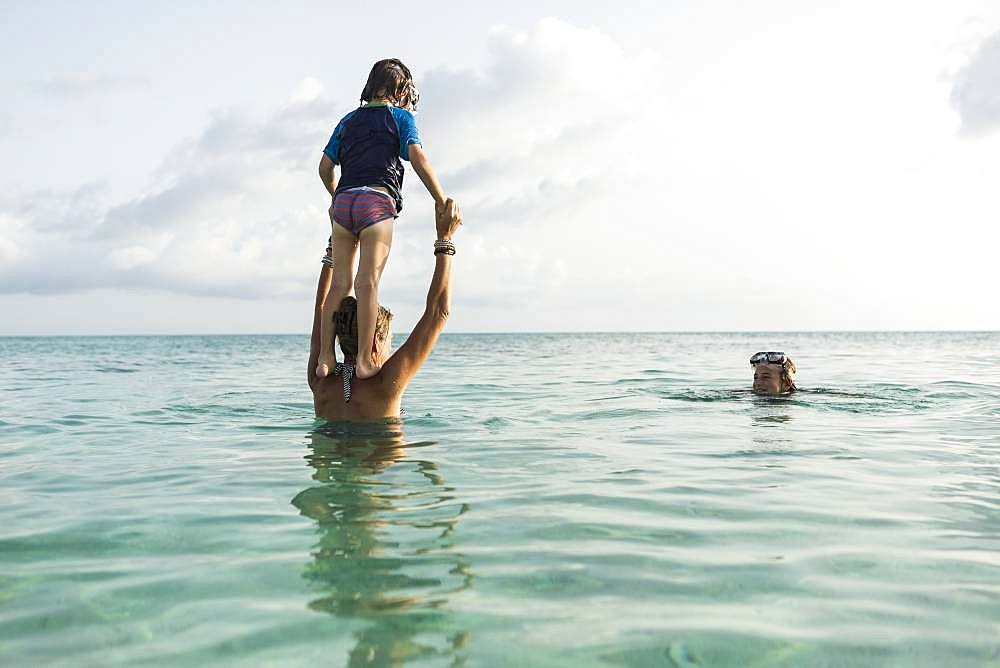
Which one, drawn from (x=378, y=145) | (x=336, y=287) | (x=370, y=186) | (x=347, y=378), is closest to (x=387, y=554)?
(x=347, y=378)

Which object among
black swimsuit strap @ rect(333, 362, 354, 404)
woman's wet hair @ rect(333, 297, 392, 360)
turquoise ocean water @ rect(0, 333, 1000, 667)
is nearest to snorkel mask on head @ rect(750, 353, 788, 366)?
turquoise ocean water @ rect(0, 333, 1000, 667)

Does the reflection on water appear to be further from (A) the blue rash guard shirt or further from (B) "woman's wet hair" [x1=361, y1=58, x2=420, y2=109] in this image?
(B) "woman's wet hair" [x1=361, y1=58, x2=420, y2=109]

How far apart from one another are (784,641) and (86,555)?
303 cm

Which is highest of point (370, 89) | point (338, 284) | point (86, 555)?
point (370, 89)

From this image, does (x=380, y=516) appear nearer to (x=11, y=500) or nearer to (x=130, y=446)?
(x=11, y=500)

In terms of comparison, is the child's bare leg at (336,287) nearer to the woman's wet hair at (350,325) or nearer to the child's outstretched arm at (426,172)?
the woman's wet hair at (350,325)

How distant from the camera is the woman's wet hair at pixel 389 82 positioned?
20.1ft

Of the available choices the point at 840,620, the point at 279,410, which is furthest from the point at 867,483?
the point at 279,410

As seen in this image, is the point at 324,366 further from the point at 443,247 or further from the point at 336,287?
the point at 443,247

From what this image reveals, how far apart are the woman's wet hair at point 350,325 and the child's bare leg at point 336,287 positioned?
54 mm

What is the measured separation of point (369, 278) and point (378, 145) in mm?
1046

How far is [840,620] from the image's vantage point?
2791mm

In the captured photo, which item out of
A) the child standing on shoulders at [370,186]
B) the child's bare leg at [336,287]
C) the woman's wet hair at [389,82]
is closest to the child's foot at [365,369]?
the child standing on shoulders at [370,186]

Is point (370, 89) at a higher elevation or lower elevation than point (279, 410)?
higher
